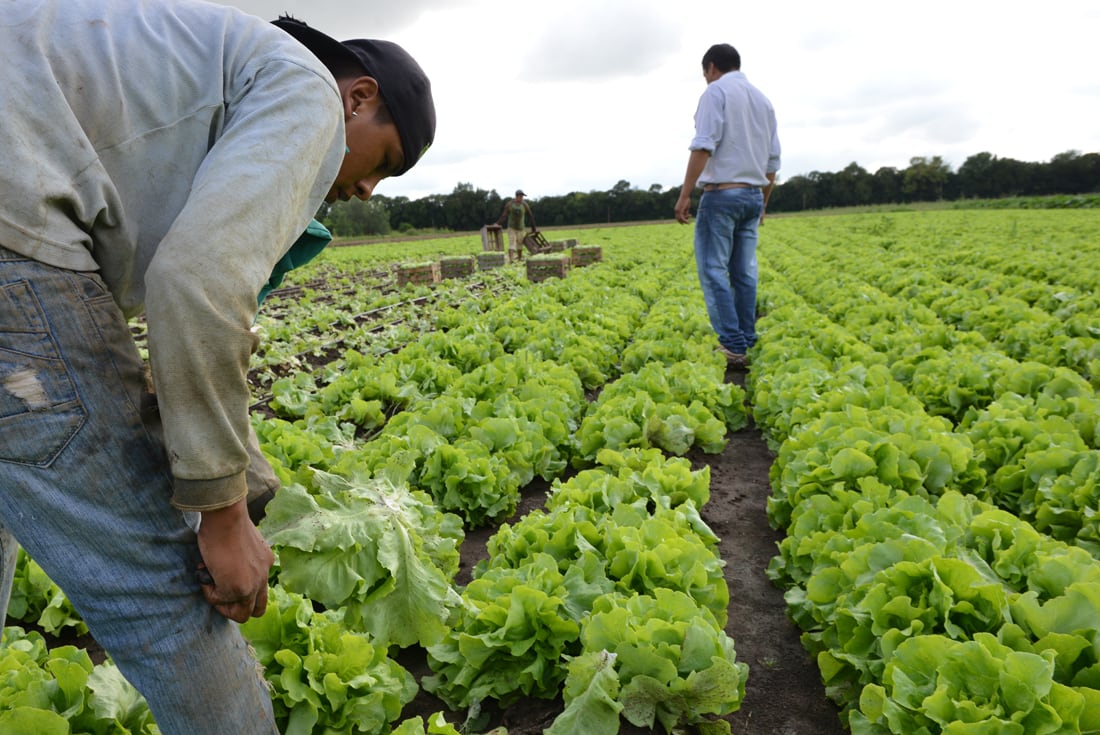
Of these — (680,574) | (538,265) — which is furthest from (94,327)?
(538,265)

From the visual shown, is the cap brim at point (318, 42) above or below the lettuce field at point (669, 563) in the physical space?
above

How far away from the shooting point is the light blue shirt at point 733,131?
23.7 feet

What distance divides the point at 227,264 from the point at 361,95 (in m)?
0.68

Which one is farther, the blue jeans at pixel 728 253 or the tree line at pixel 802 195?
the tree line at pixel 802 195

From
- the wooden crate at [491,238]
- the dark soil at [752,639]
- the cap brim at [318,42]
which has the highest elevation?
the cap brim at [318,42]

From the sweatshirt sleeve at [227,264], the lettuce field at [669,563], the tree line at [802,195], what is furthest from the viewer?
the tree line at [802,195]

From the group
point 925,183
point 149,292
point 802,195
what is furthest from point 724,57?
point 925,183

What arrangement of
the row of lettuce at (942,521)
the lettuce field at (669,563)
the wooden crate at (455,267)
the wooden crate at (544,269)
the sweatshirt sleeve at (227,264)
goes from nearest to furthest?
the sweatshirt sleeve at (227,264)
the row of lettuce at (942,521)
the lettuce field at (669,563)
the wooden crate at (544,269)
the wooden crate at (455,267)

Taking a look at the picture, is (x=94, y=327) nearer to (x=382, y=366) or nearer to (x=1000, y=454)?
(x=1000, y=454)

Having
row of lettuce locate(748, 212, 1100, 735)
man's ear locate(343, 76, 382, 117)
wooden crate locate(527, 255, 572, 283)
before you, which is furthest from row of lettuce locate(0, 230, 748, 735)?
wooden crate locate(527, 255, 572, 283)

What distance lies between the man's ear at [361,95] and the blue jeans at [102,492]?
0.72 metres

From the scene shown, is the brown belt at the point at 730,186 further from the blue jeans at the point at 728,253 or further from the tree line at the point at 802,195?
the tree line at the point at 802,195

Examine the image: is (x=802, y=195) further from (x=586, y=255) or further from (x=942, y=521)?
(x=942, y=521)

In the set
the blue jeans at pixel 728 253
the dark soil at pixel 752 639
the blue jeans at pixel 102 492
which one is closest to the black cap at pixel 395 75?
the blue jeans at pixel 102 492
